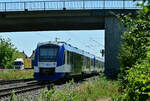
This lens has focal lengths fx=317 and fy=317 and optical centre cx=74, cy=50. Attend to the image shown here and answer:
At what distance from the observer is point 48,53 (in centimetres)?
2358

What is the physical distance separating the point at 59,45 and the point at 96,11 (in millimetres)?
8849

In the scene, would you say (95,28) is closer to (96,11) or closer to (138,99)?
A: (96,11)

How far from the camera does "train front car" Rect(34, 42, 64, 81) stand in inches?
904

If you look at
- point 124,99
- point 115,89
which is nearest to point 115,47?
point 115,89

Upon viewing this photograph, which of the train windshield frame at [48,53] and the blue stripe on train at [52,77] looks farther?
the train windshield frame at [48,53]

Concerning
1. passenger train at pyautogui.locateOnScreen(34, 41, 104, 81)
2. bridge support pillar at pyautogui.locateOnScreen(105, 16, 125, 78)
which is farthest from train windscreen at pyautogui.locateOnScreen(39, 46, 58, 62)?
bridge support pillar at pyautogui.locateOnScreen(105, 16, 125, 78)

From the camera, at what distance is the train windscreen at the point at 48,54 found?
23344mm

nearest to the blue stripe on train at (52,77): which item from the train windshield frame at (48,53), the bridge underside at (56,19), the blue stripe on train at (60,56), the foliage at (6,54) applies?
the blue stripe on train at (60,56)

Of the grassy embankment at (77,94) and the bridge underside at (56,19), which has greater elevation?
the bridge underside at (56,19)

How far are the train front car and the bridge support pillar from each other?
8962 millimetres

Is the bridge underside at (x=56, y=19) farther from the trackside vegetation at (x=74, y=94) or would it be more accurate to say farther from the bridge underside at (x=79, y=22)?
the trackside vegetation at (x=74, y=94)

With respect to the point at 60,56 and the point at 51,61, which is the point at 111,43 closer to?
the point at 60,56

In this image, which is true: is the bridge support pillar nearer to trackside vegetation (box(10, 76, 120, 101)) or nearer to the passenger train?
the passenger train

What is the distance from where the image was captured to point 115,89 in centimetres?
1672
